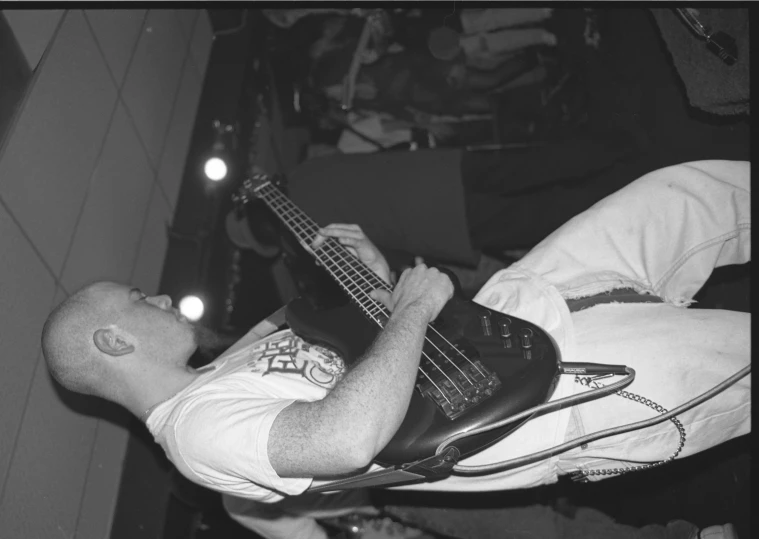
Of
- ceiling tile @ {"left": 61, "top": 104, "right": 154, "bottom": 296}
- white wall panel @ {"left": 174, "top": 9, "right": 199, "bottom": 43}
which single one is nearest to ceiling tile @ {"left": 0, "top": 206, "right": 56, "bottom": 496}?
ceiling tile @ {"left": 61, "top": 104, "right": 154, "bottom": 296}

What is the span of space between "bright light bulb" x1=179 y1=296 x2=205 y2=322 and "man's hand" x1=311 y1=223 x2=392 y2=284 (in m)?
0.75

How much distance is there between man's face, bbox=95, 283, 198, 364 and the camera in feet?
4.59

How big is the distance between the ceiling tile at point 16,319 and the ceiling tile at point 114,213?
0.49 ft

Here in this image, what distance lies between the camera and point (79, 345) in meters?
1.37

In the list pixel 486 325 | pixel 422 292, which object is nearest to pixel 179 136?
pixel 422 292

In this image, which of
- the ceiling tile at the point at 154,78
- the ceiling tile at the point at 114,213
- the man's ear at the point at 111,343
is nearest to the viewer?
the man's ear at the point at 111,343

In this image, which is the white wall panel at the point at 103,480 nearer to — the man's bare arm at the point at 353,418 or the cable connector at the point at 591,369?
the man's bare arm at the point at 353,418

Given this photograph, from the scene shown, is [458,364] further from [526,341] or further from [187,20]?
[187,20]

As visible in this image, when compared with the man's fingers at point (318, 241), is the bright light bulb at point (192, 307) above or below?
below

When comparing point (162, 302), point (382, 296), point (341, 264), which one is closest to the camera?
point (382, 296)

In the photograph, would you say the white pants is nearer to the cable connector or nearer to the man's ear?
the cable connector

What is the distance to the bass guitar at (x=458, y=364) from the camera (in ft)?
3.76

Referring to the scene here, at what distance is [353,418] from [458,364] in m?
0.31

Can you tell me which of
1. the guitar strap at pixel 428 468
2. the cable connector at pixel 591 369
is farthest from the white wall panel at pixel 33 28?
the cable connector at pixel 591 369
